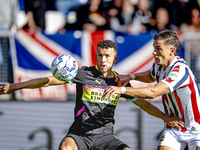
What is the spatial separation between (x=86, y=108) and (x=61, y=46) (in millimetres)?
2936

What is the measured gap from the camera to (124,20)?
7922 millimetres

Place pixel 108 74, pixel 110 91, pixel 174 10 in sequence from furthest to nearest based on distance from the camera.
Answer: pixel 174 10 < pixel 108 74 < pixel 110 91

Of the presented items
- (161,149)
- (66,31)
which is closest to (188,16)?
(66,31)

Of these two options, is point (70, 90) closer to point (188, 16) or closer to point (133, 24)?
point (133, 24)

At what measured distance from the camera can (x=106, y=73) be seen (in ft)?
15.7

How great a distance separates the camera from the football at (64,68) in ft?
13.6

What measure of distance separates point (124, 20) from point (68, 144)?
4571 mm

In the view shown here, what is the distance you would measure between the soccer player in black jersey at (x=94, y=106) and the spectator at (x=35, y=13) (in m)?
3.57

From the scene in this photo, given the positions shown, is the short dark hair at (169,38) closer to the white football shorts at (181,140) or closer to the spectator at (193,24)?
the white football shorts at (181,140)

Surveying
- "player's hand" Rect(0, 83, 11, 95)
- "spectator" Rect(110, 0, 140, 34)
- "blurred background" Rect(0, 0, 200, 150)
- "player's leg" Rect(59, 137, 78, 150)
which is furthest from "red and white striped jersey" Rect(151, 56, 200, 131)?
"spectator" Rect(110, 0, 140, 34)

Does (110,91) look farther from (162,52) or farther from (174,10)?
(174,10)

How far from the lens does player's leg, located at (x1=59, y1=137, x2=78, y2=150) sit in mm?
4160

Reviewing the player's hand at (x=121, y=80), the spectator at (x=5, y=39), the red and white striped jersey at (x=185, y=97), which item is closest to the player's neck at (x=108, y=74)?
the player's hand at (x=121, y=80)

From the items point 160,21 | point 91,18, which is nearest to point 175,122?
point 160,21
